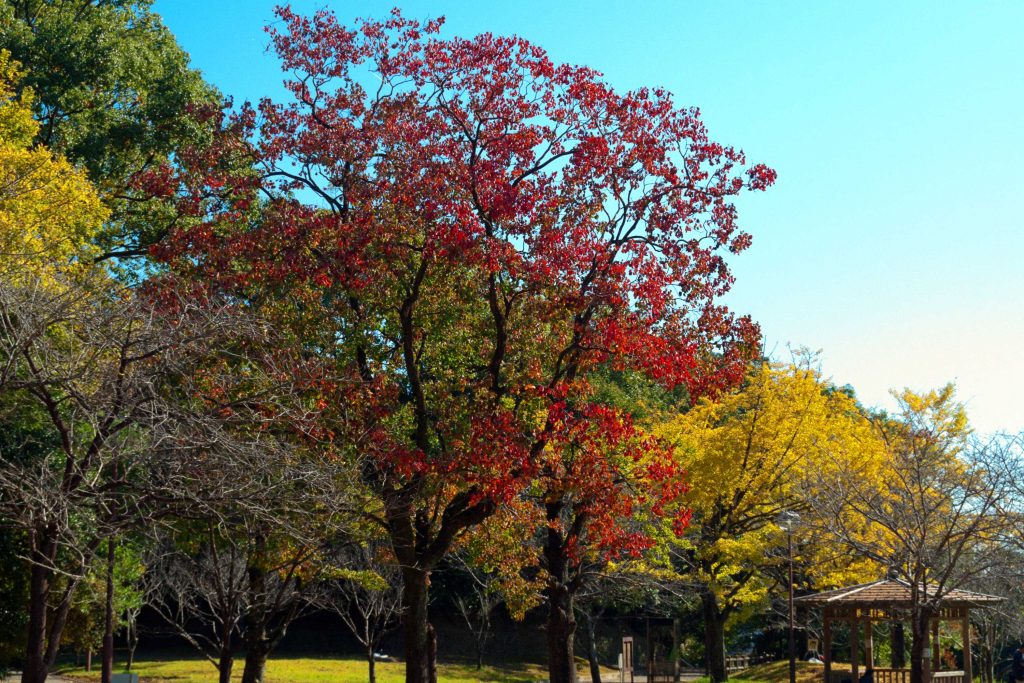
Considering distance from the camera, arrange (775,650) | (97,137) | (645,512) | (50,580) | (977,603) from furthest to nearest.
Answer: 1. (775,650)
2. (97,137)
3. (977,603)
4. (645,512)
5. (50,580)

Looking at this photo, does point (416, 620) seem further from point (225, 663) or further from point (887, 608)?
point (887, 608)

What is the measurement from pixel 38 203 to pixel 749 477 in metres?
18.0

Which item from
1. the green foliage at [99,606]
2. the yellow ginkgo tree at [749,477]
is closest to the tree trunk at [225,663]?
the green foliage at [99,606]

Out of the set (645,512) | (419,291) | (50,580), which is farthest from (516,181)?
(50,580)

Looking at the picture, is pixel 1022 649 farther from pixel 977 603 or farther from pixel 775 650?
pixel 775 650

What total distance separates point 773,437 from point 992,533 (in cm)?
760

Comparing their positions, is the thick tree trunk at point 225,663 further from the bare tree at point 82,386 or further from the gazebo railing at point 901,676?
the gazebo railing at point 901,676

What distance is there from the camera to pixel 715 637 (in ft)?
97.9

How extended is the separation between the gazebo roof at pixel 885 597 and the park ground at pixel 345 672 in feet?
25.0

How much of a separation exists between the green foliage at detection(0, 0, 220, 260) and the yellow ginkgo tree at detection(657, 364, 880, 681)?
16116 mm

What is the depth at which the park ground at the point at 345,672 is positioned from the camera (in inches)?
1371

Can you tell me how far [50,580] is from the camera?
20812mm

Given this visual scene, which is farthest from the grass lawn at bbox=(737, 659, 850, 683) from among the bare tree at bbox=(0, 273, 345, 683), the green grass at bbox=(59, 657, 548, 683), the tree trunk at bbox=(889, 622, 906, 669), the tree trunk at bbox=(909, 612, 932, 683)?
the bare tree at bbox=(0, 273, 345, 683)

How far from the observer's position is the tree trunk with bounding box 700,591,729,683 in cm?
2923
